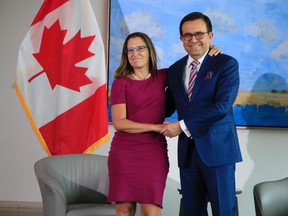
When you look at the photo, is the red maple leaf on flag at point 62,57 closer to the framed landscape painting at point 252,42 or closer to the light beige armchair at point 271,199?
the framed landscape painting at point 252,42

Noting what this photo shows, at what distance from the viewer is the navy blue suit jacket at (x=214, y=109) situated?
7.63ft

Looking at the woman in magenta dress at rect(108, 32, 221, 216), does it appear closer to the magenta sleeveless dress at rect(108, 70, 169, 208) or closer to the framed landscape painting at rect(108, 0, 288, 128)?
the magenta sleeveless dress at rect(108, 70, 169, 208)

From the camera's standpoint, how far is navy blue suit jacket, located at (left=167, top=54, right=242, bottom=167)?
7.63 ft

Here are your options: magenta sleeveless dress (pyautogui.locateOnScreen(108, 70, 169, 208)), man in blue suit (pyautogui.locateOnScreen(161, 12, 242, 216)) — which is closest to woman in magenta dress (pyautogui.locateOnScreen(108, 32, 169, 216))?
magenta sleeveless dress (pyautogui.locateOnScreen(108, 70, 169, 208))

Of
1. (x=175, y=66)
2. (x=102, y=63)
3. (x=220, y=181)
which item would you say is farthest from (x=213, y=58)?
(x=102, y=63)

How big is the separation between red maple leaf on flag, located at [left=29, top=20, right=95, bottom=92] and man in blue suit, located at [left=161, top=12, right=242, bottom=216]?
1524 mm

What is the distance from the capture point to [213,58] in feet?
7.97

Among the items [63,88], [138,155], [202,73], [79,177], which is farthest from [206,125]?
[63,88]

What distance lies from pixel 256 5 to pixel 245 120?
104cm

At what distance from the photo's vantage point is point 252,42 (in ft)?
13.0

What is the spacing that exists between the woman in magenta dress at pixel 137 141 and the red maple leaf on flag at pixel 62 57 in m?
1.40

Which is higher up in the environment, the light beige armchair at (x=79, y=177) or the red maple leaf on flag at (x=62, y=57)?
the red maple leaf on flag at (x=62, y=57)

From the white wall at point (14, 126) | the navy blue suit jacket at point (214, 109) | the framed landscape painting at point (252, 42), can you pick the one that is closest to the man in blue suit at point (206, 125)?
the navy blue suit jacket at point (214, 109)

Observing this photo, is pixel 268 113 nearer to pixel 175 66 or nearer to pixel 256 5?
pixel 256 5
